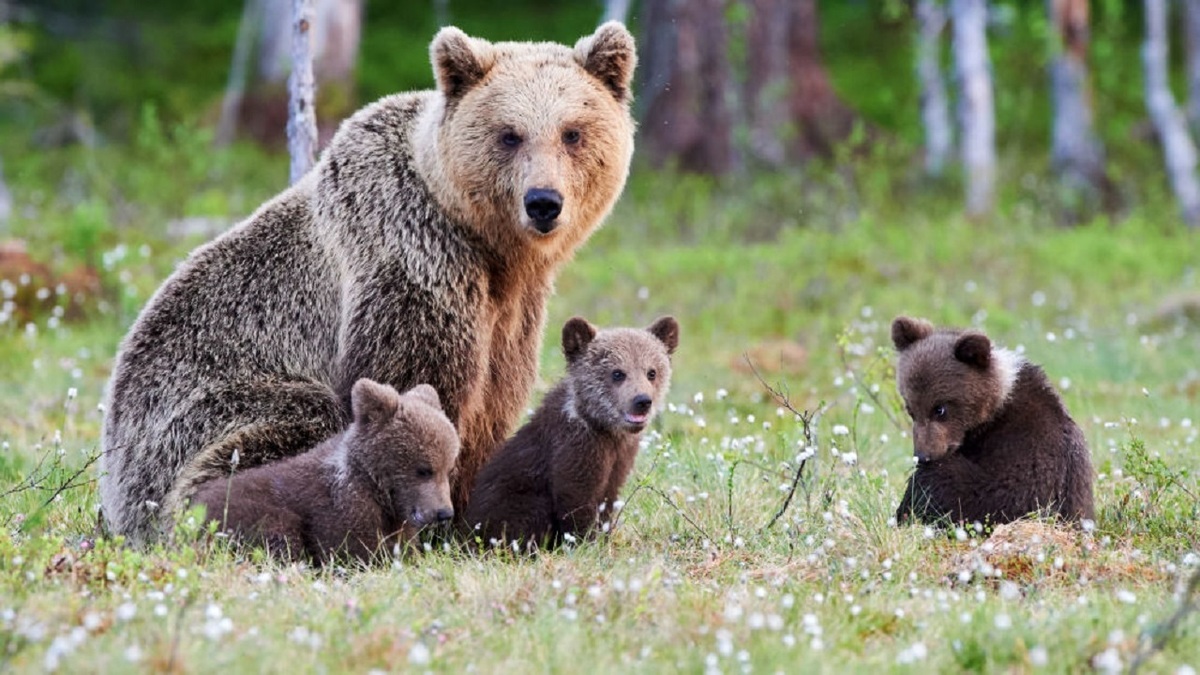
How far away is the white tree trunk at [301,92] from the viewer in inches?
374

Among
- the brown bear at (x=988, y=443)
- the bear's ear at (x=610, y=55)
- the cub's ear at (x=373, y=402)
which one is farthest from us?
the bear's ear at (x=610, y=55)

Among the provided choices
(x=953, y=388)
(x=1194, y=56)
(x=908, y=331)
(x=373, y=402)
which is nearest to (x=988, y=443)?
(x=953, y=388)

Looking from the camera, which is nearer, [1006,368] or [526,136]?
[1006,368]

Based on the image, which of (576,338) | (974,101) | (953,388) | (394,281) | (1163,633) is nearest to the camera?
(1163,633)

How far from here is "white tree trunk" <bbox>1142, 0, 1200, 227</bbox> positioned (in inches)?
775

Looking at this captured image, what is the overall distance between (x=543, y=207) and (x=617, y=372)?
0.87 meters

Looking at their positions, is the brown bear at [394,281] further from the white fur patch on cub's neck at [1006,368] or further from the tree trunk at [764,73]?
the tree trunk at [764,73]

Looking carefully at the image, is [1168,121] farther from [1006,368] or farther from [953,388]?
[953,388]

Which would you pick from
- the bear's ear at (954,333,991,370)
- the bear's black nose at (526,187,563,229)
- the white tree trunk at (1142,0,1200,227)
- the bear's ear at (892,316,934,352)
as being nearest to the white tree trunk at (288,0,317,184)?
the bear's black nose at (526,187,563,229)

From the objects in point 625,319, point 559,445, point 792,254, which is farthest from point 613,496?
point 792,254

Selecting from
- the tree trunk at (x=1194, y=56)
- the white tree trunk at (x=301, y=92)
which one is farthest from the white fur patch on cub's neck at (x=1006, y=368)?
the tree trunk at (x=1194, y=56)

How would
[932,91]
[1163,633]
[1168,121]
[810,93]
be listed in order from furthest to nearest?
[810,93], [932,91], [1168,121], [1163,633]

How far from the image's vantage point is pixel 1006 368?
23.6 feet

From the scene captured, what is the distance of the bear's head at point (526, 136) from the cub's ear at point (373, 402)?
1155mm
